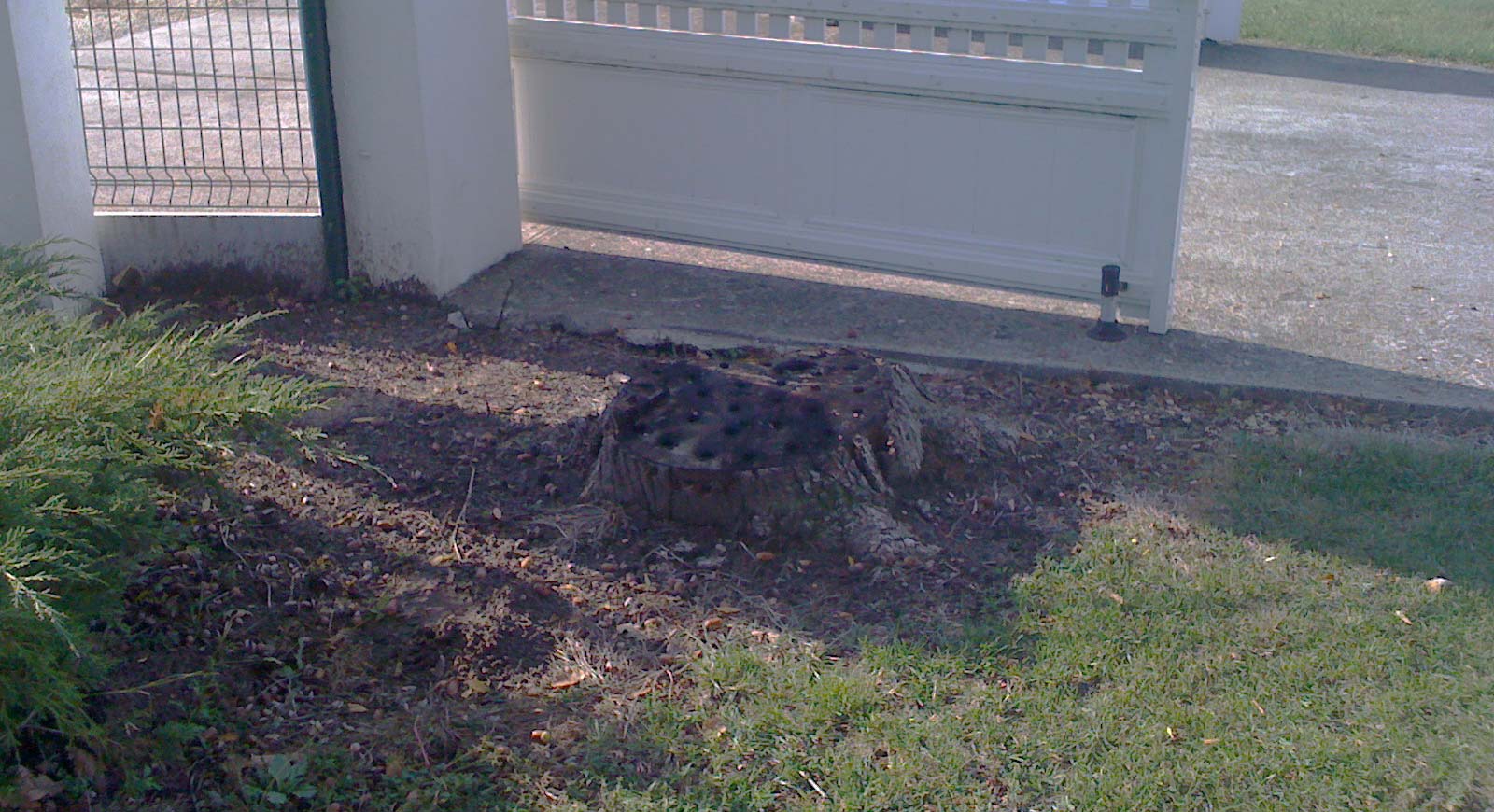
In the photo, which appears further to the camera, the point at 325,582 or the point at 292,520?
the point at 292,520

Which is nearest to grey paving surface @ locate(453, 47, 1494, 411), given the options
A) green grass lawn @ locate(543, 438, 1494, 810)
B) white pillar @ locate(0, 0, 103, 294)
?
green grass lawn @ locate(543, 438, 1494, 810)

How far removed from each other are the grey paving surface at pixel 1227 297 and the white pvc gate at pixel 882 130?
0.20 metres

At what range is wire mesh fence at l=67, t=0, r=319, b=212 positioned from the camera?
6043 millimetres

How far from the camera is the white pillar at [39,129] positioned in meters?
5.22

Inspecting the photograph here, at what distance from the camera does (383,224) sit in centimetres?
599

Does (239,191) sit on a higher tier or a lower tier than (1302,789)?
higher

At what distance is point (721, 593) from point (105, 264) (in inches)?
147

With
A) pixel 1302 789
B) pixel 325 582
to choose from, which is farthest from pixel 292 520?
pixel 1302 789

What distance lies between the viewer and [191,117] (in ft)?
27.0

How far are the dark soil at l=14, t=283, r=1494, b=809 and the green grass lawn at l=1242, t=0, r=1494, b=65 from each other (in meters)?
9.14

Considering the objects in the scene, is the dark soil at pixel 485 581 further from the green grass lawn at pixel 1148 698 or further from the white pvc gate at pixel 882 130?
the white pvc gate at pixel 882 130

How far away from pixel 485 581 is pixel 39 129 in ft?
9.69

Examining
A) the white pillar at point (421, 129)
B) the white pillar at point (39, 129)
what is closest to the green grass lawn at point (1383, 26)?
the white pillar at point (421, 129)

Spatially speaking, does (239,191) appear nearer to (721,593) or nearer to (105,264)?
(105,264)
